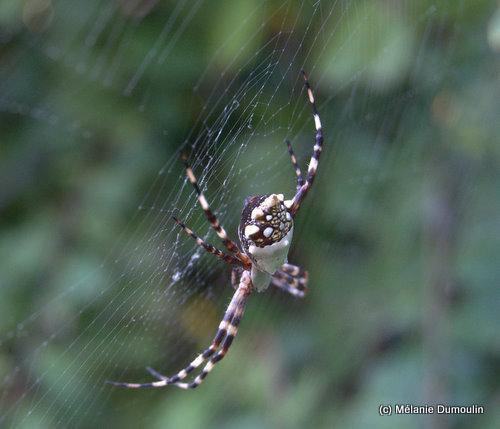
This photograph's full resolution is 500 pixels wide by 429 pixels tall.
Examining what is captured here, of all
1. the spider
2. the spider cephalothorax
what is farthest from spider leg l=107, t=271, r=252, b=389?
the spider cephalothorax

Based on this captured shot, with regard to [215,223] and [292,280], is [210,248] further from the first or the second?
[292,280]

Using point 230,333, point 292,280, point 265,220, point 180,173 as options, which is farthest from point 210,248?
point 292,280

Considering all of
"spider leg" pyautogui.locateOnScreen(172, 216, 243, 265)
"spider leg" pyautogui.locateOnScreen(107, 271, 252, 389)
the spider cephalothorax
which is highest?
the spider cephalothorax

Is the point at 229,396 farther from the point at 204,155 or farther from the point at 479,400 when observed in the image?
the point at 204,155

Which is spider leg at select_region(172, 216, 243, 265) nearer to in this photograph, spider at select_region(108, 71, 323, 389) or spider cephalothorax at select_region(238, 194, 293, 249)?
spider at select_region(108, 71, 323, 389)

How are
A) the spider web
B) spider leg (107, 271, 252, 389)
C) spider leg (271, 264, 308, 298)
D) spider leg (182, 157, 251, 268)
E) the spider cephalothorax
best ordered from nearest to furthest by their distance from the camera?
1. spider leg (182, 157, 251, 268)
2. the spider cephalothorax
3. spider leg (107, 271, 252, 389)
4. the spider web
5. spider leg (271, 264, 308, 298)

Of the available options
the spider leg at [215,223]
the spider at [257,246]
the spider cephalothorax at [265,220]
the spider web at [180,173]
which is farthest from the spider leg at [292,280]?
the spider cephalothorax at [265,220]
